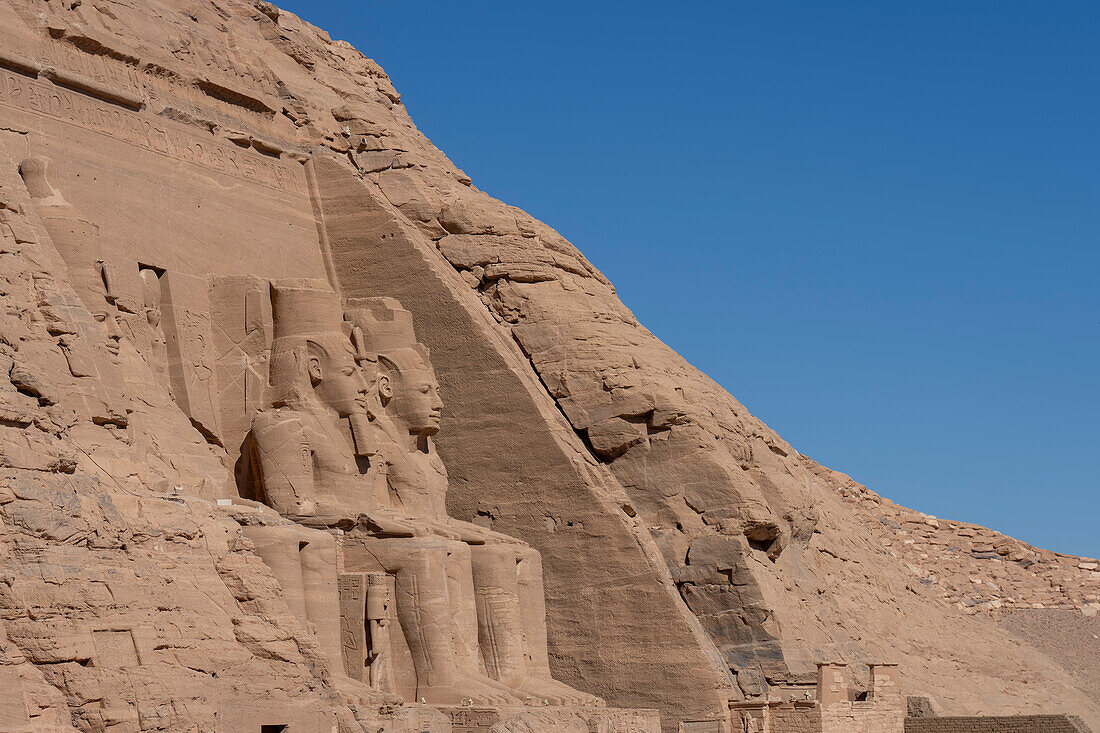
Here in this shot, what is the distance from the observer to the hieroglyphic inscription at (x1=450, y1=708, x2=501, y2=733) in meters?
13.5

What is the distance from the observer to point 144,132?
1599 cm

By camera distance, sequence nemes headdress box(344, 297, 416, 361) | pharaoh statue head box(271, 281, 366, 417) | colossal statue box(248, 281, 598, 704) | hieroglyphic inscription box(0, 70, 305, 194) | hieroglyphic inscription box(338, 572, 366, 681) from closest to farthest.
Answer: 1. hieroglyphic inscription box(338, 572, 366, 681)
2. colossal statue box(248, 281, 598, 704)
3. hieroglyphic inscription box(0, 70, 305, 194)
4. pharaoh statue head box(271, 281, 366, 417)
5. nemes headdress box(344, 297, 416, 361)

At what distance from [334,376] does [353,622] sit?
8.24 feet

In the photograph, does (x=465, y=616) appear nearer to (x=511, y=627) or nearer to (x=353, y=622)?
(x=511, y=627)

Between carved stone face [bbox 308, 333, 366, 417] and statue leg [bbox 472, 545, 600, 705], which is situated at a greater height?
carved stone face [bbox 308, 333, 366, 417]

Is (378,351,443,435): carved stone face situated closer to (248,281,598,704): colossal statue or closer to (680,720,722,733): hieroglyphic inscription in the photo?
(248,281,598,704): colossal statue

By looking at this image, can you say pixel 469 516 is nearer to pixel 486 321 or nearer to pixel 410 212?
pixel 486 321

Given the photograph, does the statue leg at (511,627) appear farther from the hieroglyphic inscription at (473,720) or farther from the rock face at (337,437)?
the hieroglyphic inscription at (473,720)

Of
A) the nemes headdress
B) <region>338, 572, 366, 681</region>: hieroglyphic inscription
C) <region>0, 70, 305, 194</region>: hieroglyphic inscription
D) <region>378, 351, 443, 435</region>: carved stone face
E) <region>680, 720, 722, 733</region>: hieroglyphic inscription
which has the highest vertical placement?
<region>0, 70, 305, 194</region>: hieroglyphic inscription

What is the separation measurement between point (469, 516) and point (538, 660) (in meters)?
2.00

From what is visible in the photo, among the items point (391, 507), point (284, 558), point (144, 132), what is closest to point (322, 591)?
point (284, 558)

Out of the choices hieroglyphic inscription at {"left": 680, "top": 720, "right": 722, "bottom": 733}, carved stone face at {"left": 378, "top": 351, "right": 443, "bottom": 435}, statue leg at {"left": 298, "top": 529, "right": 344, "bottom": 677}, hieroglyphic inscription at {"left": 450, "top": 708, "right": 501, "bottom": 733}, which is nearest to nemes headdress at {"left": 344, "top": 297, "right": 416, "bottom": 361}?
carved stone face at {"left": 378, "top": 351, "right": 443, "bottom": 435}

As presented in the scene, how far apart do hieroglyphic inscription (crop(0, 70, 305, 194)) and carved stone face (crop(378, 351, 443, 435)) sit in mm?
2532

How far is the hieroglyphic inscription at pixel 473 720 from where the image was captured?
13.5 metres
